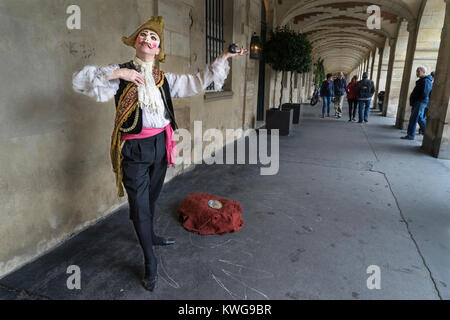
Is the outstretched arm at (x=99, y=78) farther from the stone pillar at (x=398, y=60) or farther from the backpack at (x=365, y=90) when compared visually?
the stone pillar at (x=398, y=60)

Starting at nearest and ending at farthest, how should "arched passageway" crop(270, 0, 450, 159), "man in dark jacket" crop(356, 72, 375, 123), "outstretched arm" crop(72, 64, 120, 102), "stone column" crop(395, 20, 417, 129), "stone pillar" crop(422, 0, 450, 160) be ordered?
"outstretched arm" crop(72, 64, 120, 102)
"stone pillar" crop(422, 0, 450, 160)
"arched passageway" crop(270, 0, 450, 159)
"stone column" crop(395, 20, 417, 129)
"man in dark jacket" crop(356, 72, 375, 123)

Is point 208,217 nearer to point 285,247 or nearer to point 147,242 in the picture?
point 285,247

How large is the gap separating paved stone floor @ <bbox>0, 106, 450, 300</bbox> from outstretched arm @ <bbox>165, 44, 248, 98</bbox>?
4.19 feet

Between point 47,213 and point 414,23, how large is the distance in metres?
9.86

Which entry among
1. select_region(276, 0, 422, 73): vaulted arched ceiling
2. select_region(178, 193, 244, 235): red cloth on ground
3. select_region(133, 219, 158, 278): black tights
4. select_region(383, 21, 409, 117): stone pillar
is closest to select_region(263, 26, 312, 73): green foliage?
select_region(276, 0, 422, 73): vaulted arched ceiling

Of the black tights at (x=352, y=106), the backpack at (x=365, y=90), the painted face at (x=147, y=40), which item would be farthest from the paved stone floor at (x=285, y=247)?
the black tights at (x=352, y=106)

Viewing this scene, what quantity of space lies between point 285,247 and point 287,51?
632cm

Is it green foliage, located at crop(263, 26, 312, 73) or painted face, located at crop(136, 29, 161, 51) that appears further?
green foliage, located at crop(263, 26, 312, 73)

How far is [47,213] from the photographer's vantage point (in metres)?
2.39

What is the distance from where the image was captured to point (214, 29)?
19.1ft

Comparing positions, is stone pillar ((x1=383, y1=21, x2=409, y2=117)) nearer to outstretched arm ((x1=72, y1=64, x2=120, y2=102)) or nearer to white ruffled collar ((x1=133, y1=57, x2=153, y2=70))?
white ruffled collar ((x1=133, y1=57, x2=153, y2=70))

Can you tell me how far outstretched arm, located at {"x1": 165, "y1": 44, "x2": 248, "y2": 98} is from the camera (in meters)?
2.04

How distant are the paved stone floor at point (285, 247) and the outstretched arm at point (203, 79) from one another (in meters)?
1.28

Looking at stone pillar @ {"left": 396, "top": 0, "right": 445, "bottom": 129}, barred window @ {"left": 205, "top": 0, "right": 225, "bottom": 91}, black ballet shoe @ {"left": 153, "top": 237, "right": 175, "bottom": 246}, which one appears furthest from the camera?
stone pillar @ {"left": 396, "top": 0, "right": 445, "bottom": 129}
